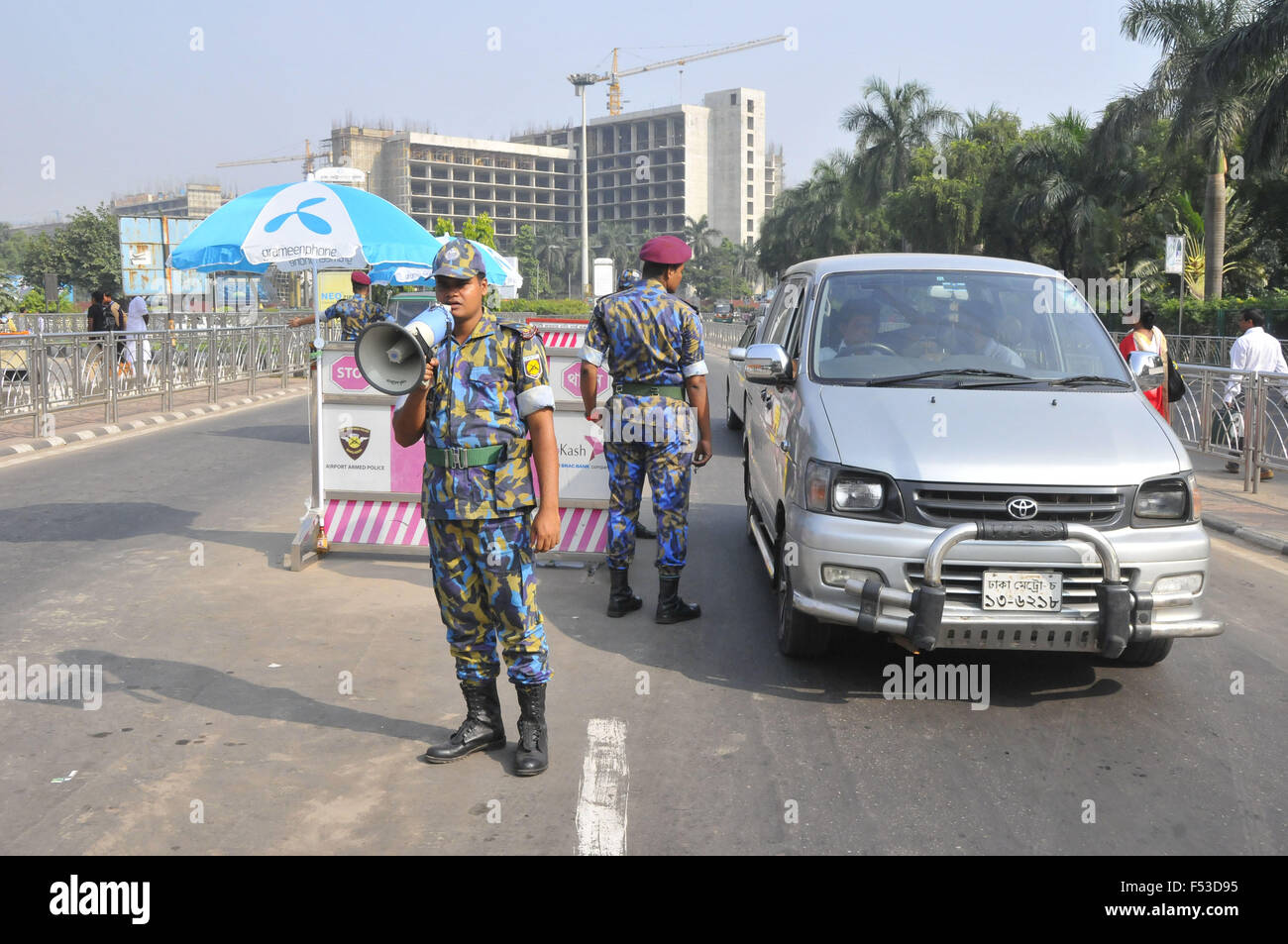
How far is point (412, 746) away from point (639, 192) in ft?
579

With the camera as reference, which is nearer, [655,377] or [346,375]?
[655,377]

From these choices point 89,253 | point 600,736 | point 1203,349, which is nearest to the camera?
point 600,736

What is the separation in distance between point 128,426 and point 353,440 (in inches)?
372

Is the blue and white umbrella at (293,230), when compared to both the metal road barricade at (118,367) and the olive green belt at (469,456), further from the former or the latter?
the olive green belt at (469,456)

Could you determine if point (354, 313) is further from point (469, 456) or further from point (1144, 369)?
point (1144, 369)

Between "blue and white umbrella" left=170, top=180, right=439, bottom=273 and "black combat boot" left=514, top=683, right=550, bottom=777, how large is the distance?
512 centimetres

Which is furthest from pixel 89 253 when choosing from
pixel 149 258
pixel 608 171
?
pixel 608 171

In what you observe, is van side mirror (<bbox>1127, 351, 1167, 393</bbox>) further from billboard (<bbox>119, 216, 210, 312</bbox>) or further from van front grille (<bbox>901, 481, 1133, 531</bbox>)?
billboard (<bbox>119, 216, 210, 312</bbox>)

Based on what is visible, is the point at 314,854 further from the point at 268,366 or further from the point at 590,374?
the point at 268,366

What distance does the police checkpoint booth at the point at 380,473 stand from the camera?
26.7 ft

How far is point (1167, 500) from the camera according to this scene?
5.13 meters

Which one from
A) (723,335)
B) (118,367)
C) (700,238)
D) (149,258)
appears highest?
(700,238)

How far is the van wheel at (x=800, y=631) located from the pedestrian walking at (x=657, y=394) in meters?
0.94

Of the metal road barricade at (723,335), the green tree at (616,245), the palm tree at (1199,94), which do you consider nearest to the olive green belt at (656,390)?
the palm tree at (1199,94)
